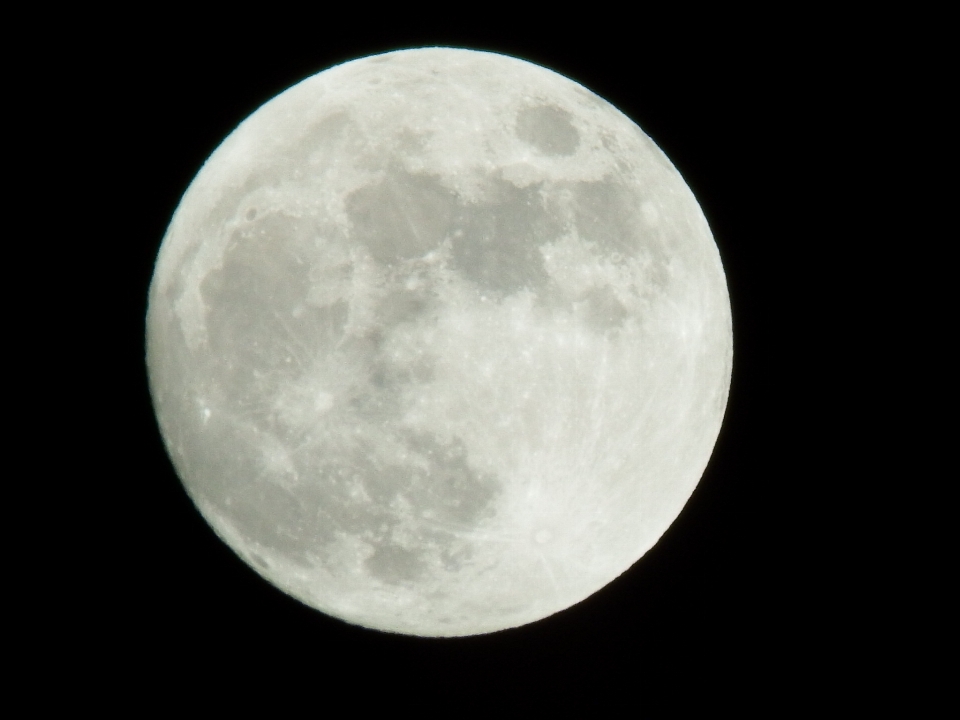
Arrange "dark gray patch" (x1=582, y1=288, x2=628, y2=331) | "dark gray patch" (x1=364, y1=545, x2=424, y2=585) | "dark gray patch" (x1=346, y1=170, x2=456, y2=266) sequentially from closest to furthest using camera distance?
"dark gray patch" (x1=346, y1=170, x2=456, y2=266), "dark gray patch" (x1=582, y1=288, x2=628, y2=331), "dark gray patch" (x1=364, y1=545, x2=424, y2=585)

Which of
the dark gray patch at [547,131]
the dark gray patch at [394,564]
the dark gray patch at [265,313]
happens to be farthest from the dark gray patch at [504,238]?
the dark gray patch at [394,564]

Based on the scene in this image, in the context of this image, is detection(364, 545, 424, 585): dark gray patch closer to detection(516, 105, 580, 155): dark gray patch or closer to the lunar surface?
the lunar surface

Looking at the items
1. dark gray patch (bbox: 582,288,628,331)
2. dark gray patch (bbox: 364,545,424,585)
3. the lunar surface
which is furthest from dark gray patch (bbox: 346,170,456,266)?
dark gray patch (bbox: 364,545,424,585)

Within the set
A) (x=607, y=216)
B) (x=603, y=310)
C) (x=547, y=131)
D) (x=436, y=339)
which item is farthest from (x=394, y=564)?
(x=547, y=131)

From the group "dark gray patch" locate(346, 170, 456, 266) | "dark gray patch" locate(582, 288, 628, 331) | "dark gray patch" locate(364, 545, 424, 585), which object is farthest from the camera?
"dark gray patch" locate(364, 545, 424, 585)

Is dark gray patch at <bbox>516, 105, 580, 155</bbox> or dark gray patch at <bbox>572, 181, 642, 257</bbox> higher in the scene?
dark gray patch at <bbox>516, 105, 580, 155</bbox>

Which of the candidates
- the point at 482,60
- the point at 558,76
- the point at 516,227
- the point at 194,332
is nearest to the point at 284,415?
the point at 194,332

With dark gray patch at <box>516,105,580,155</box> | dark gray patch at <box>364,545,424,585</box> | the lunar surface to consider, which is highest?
dark gray patch at <box>516,105,580,155</box>

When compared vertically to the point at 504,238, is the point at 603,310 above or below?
below

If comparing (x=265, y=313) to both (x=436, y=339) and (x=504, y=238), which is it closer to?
(x=436, y=339)

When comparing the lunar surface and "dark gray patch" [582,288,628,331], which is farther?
"dark gray patch" [582,288,628,331]
